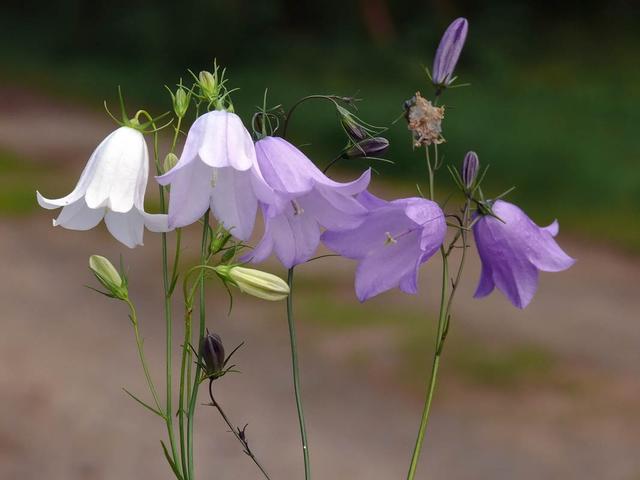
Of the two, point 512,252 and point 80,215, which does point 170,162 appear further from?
point 512,252

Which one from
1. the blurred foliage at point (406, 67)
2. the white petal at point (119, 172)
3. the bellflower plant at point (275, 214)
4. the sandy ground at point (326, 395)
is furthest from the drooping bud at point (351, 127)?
the blurred foliage at point (406, 67)

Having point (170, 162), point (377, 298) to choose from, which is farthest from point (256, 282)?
point (377, 298)

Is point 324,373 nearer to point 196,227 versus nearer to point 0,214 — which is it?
point 196,227

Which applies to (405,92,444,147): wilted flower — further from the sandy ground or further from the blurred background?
the sandy ground

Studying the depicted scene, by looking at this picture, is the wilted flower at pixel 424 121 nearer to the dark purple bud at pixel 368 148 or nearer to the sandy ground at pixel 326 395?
the dark purple bud at pixel 368 148

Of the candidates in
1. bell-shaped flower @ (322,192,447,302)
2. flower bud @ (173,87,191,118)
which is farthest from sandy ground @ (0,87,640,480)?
flower bud @ (173,87,191,118)

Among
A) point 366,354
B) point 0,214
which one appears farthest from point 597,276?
point 0,214
